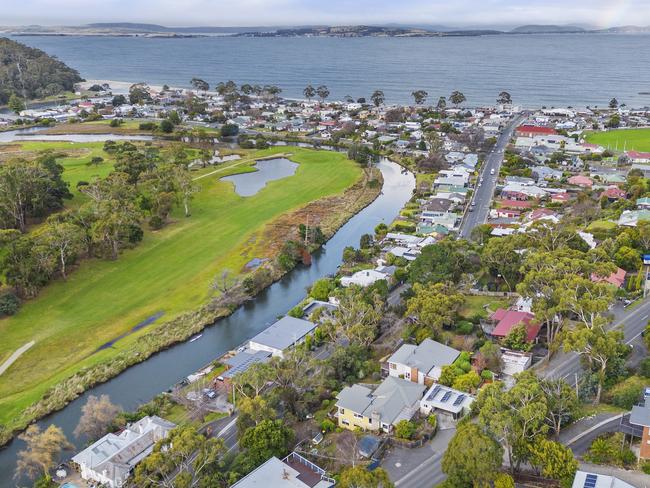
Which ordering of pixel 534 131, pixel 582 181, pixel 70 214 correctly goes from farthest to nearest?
pixel 534 131 < pixel 582 181 < pixel 70 214

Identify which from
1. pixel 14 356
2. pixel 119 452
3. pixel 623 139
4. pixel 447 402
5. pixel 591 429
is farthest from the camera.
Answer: pixel 623 139

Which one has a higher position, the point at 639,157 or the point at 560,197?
the point at 639,157

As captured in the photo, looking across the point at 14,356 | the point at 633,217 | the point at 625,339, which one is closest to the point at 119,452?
the point at 14,356

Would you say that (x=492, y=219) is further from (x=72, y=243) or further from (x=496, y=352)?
(x=72, y=243)

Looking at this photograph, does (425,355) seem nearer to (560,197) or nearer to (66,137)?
(560,197)

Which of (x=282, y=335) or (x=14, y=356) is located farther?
(x=282, y=335)

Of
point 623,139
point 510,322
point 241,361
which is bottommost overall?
point 241,361

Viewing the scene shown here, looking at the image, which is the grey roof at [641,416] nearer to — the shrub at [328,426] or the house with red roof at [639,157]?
the shrub at [328,426]
